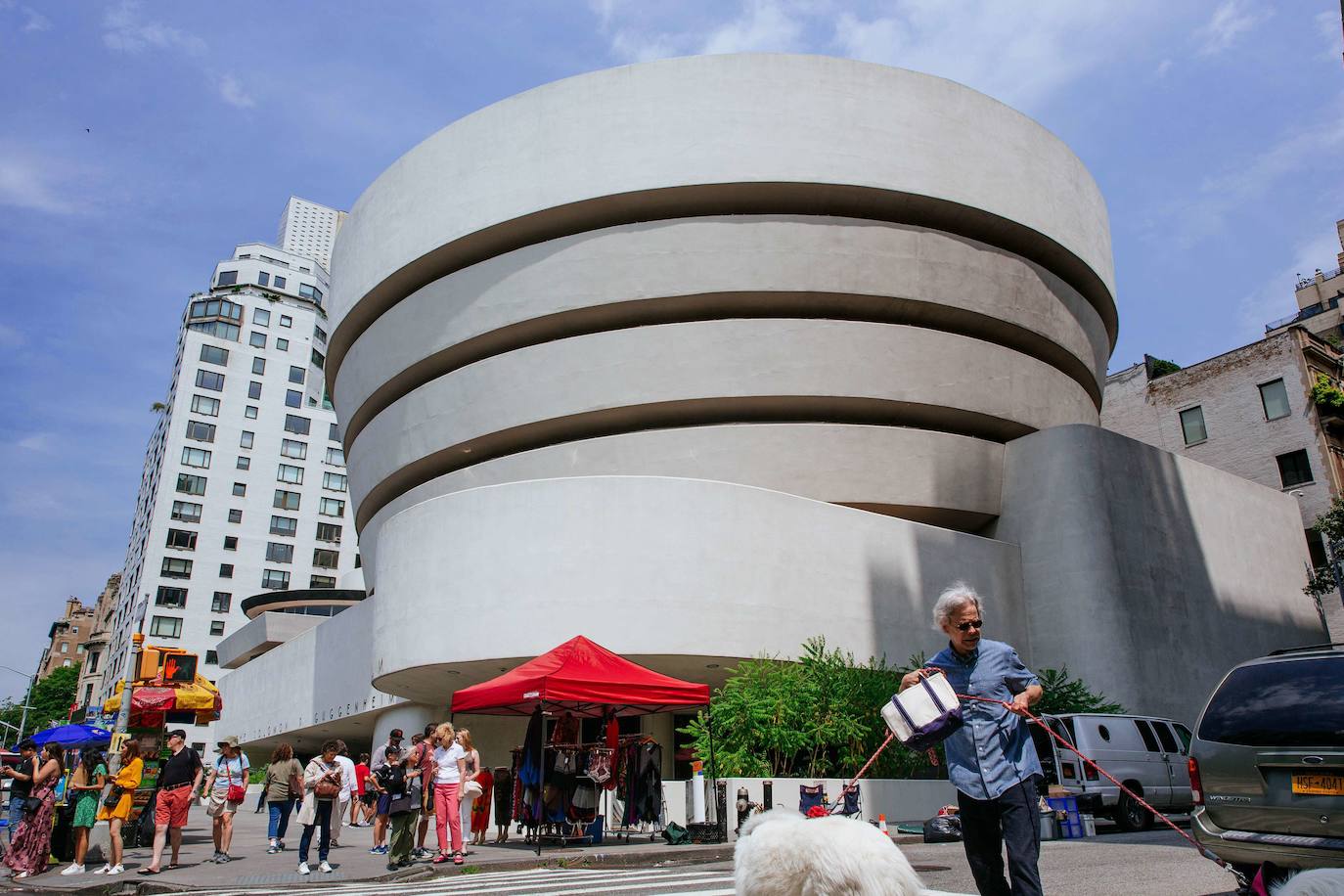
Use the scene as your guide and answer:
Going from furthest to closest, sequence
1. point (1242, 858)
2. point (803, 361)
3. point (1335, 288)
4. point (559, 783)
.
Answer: point (1335, 288) → point (803, 361) → point (559, 783) → point (1242, 858)

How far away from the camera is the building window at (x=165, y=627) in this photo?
210 ft

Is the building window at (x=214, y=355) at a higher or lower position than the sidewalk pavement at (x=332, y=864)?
higher

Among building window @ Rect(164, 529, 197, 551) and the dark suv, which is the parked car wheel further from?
building window @ Rect(164, 529, 197, 551)

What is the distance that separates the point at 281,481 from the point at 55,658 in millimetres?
77900

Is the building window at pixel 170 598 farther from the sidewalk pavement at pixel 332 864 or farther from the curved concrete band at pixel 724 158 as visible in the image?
the sidewalk pavement at pixel 332 864

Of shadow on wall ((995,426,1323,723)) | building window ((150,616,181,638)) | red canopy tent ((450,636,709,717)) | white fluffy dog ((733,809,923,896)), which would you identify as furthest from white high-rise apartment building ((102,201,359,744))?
white fluffy dog ((733,809,923,896))

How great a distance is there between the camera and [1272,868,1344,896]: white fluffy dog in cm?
244

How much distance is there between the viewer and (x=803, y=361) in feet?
81.8

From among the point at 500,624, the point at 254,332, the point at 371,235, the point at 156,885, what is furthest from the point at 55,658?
the point at 156,885

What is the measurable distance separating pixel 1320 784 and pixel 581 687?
9001mm


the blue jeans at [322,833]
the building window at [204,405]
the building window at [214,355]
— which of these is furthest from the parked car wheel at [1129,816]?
the building window at [214,355]

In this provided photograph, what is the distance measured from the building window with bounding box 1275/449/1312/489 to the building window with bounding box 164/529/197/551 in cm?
6201

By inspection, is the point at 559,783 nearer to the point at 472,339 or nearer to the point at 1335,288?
the point at 472,339

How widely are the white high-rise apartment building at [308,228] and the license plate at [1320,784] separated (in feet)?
346
